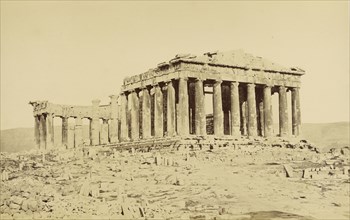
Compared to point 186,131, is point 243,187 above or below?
below

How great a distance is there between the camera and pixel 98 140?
5603cm

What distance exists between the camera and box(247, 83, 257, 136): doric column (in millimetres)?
44844

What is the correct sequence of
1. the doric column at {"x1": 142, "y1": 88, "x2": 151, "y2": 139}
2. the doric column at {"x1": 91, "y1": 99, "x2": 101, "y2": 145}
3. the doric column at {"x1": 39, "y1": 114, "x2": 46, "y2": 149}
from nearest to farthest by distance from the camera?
the doric column at {"x1": 142, "y1": 88, "x2": 151, "y2": 139}, the doric column at {"x1": 39, "y1": 114, "x2": 46, "y2": 149}, the doric column at {"x1": 91, "y1": 99, "x2": 101, "y2": 145}

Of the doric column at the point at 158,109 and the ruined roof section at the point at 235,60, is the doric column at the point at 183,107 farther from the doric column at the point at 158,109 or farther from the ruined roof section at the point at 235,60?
the doric column at the point at 158,109

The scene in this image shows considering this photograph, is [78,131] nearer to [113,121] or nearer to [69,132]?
[69,132]

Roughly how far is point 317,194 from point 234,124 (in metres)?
16.4

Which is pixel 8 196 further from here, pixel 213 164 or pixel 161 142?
pixel 161 142

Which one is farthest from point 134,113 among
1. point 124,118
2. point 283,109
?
point 283,109

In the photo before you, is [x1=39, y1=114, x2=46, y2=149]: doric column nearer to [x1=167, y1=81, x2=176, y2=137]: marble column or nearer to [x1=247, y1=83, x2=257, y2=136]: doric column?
[x1=167, y1=81, x2=176, y2=137]: marble column

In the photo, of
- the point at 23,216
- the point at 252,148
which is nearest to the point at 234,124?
the point at 252,148

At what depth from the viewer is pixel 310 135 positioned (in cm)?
10112

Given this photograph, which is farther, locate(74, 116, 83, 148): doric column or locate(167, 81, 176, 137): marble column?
locate(74, 116, 83, 148): doric column

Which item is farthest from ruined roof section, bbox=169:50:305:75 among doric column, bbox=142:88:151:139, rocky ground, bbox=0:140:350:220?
rocky ground, bbox=0:140:350:220

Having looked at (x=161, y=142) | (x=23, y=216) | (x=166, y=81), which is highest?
(x=166, y=81)
